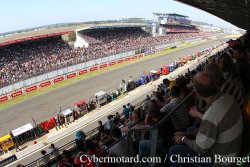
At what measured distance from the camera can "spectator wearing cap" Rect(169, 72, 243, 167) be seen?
2.76 metres

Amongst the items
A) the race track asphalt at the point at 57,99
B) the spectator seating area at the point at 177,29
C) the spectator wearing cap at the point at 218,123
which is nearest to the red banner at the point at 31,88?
the race track asphalt at the point at 57,99

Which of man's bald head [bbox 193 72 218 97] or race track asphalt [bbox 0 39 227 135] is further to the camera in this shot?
race track asphalt [bbox 0 39 227 135]

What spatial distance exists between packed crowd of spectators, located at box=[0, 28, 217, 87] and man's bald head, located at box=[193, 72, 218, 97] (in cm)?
3318

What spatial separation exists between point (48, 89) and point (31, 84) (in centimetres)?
233

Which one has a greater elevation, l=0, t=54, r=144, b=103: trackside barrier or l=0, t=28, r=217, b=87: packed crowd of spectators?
l=0, t=28, r=217, b=87: packed crowd of spectators

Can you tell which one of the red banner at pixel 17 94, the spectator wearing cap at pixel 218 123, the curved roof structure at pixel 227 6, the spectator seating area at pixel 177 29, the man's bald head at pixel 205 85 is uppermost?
the curved roof structure at pixel 227 6

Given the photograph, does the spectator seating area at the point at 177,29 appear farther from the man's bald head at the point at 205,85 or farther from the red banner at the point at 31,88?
the man's bald head at the point at 205,85

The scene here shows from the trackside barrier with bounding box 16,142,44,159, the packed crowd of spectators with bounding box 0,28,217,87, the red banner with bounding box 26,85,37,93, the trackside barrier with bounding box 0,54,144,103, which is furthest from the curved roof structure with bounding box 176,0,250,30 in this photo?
the packed crowd of spectators with bounding box 0,28,217,87

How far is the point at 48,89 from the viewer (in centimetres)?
3503

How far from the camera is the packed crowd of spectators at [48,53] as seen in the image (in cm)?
3772

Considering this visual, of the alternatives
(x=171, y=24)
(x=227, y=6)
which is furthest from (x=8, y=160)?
(x=171, y=24)

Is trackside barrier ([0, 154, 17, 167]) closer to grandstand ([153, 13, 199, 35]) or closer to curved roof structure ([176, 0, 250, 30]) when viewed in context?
curved roof structure ([176, 0, 250, 30])

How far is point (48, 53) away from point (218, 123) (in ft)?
162

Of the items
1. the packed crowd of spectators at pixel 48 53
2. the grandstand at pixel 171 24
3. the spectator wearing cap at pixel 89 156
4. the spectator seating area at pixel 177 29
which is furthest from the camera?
the spectator seating area at pixel 177 29
